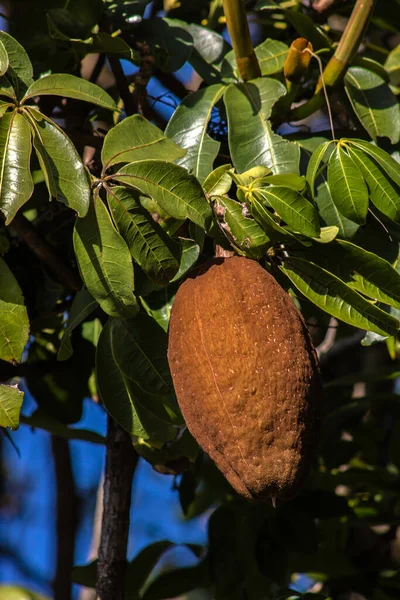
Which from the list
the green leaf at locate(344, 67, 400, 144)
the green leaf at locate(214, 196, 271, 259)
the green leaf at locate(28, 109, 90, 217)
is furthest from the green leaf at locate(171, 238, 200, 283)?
the green leaf at locate(344, 67, 400, 144)

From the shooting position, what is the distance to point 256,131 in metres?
1.15

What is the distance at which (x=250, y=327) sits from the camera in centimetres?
87

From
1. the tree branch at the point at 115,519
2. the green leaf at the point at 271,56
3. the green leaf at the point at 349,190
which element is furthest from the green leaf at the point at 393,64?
the tree branch at the point at 115,519

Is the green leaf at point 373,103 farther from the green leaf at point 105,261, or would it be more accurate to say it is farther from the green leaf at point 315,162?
the green leaf at point 105,261

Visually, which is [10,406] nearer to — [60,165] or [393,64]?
[60,165]

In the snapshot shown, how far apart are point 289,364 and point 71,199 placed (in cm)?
30

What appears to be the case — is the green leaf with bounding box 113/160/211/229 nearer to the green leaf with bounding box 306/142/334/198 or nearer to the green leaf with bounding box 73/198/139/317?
the green leaf with bounding box 73/198/139/317

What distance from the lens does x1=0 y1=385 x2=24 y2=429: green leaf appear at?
905 mm

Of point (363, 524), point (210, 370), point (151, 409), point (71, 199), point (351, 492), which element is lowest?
point (351, 492)

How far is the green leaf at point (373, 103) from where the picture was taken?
1224 millimetres

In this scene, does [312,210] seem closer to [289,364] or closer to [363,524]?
[289,364]

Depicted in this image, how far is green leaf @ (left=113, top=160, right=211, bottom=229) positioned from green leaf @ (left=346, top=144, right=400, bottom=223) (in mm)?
233

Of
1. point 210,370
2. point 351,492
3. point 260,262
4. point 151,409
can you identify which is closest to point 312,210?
point 260,262

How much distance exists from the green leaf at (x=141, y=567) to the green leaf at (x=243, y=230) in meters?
0.86
